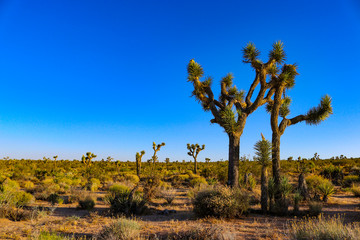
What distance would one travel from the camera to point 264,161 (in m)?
9.02

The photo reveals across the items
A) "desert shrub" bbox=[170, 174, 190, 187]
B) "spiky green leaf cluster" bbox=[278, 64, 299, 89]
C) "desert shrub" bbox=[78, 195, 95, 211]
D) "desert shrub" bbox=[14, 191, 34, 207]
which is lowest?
"desert shrub" bbox=[170, 174, 190, 187]

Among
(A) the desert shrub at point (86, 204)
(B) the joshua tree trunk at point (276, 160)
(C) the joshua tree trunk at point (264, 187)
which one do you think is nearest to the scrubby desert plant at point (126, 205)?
(A) the desert shrub at point (86, 204)

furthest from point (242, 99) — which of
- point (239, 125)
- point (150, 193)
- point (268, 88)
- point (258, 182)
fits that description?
point (258, 182)

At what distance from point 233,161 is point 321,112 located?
501 cm

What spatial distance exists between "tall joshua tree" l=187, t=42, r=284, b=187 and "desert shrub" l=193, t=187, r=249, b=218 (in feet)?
6.48

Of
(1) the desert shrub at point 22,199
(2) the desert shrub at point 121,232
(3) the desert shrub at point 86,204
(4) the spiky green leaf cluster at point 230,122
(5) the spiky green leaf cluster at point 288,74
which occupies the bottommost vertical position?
(3) the desert shrub at point 86,204

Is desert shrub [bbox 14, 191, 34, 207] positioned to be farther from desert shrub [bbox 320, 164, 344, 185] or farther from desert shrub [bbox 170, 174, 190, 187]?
desert shrub [bbox 320, 164, 344, 185]

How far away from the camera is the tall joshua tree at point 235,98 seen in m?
10.9

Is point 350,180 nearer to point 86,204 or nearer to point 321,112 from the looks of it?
point 321,112

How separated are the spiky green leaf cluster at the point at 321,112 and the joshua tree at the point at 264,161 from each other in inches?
147

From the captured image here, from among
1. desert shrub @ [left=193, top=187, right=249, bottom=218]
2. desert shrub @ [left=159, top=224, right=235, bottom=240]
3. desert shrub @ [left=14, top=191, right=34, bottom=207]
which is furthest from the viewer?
desert shrub @ [left=14, top=191, right=34, bottom=207]

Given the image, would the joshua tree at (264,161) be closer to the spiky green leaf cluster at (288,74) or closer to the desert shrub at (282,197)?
the desert shrub at (282,197)

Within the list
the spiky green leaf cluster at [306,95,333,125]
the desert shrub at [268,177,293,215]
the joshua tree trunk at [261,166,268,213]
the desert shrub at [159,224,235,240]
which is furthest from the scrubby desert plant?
the spiky green leaf cluster at [306,95,333,125]

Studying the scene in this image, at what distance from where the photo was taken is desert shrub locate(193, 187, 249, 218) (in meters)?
8.11
